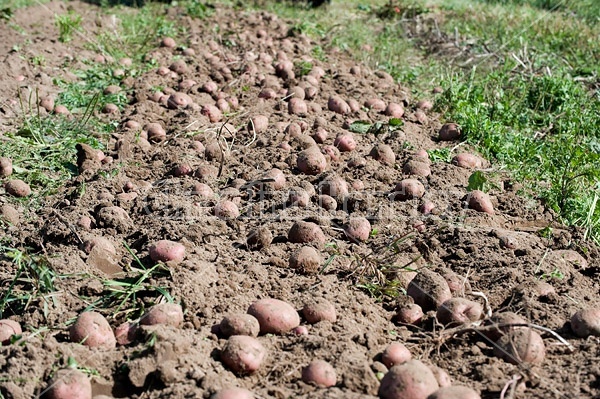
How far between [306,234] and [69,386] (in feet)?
4.11

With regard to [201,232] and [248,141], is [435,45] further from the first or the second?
[201,232]

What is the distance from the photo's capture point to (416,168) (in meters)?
3.84

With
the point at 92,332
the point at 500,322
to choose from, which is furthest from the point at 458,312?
the point at 92,332

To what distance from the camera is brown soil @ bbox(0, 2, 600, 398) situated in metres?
2.27

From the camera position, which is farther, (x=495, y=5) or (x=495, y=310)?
(x=495, y=5)

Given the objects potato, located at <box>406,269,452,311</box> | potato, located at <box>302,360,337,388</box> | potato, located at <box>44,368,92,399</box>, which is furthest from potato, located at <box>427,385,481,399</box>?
potato, located at <box>44,368,92,399</box>

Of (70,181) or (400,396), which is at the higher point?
(400,396)

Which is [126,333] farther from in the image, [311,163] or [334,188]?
[311,163]

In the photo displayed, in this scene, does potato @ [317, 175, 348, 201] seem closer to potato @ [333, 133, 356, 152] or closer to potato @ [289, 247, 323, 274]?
potato @ [333, 133, 356, 152]

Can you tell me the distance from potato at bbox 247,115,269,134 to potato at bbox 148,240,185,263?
58.5 inches

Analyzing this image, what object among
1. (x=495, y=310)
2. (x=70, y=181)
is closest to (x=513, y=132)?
(x=495, y=310)

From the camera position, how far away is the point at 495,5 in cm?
796

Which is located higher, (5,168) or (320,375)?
(320,375)

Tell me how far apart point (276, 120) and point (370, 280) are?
1.83m
